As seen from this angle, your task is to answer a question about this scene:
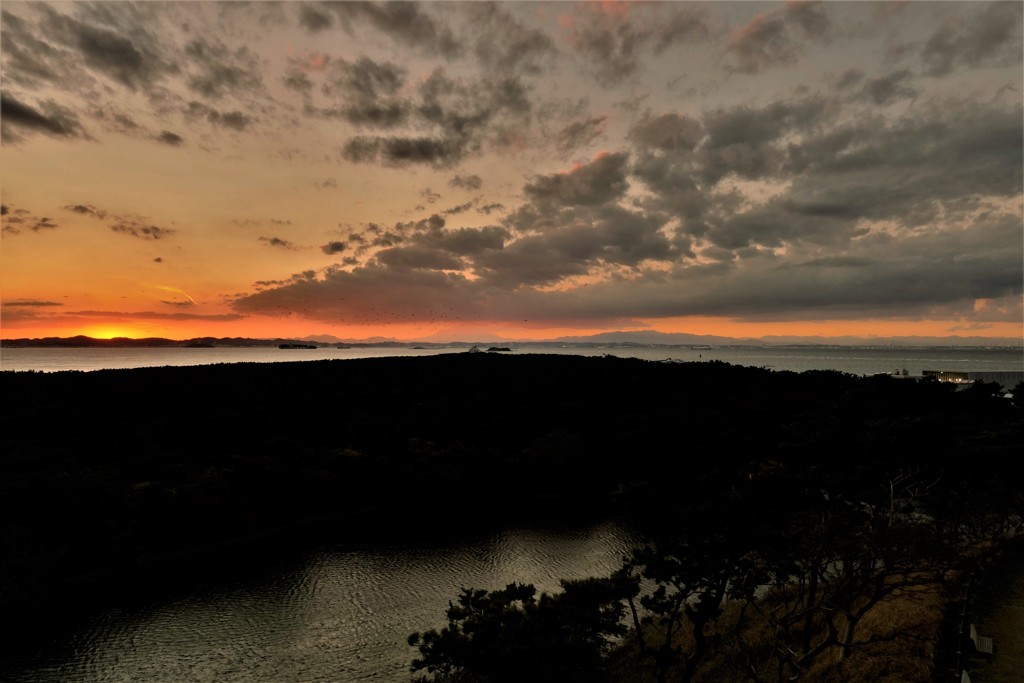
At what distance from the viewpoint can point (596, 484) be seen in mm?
76750

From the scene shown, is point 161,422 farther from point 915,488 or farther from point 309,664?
point 915,488

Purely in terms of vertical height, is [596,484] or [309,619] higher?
[596,484]

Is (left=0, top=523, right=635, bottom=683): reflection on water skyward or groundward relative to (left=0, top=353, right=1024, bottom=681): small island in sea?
groundward

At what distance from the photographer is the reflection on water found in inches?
1265

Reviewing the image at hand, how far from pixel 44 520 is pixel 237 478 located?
55.2ft

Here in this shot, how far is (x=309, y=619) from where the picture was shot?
1501 inches

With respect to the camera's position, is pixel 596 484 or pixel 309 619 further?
pixel 596 484

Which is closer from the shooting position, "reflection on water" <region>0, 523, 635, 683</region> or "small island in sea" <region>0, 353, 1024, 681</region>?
"small island in sea" <region>0, 353, 1024, 681</region>

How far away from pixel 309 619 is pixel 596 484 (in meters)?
46.7

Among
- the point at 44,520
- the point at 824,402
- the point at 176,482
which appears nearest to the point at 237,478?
the point at 176,482

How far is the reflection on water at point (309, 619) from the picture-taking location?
32.1 m

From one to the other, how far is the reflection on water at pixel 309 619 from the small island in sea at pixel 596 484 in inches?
190

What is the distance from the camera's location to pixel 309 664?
32.5 meters

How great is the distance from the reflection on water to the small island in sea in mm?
4831
